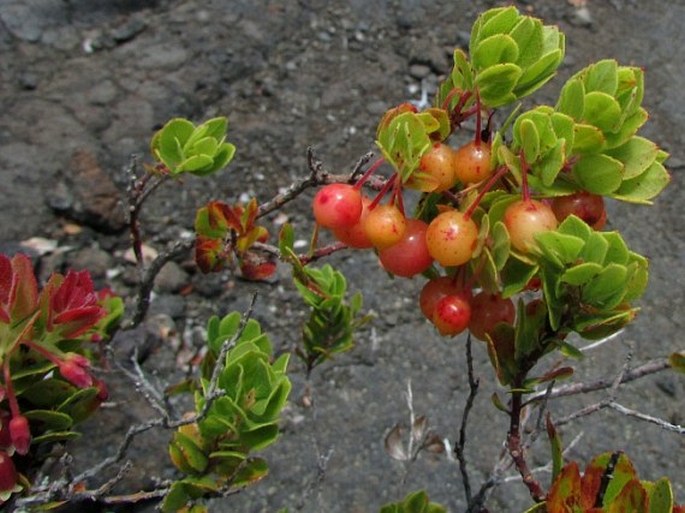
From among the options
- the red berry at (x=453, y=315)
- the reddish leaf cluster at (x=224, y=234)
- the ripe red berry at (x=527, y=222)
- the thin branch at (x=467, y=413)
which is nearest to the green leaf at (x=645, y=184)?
the ripe red berry at (x=527, y=222)

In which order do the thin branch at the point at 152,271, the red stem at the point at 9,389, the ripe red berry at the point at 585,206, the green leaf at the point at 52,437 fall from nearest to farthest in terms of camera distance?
the ripe red berry at the point at 585,206
the red stem at the point at 9,389
the green leaf at the point at 52,437
the thin branch at the point at 152,271

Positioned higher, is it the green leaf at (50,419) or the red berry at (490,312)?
the red berry at (490,312)

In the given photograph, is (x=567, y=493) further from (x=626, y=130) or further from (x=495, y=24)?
(x=495, y=24)

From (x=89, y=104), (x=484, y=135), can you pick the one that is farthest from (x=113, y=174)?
(x=484, y=135)

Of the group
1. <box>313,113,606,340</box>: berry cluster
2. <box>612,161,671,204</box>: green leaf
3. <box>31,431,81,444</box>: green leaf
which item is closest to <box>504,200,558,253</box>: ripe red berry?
<box>313,113,606,340</box>: berry cluster

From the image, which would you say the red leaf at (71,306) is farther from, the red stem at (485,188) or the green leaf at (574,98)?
the green leaf at (574,98)

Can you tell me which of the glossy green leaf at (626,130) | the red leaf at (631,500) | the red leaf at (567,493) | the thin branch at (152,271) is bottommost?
the thin branch at (152,271)

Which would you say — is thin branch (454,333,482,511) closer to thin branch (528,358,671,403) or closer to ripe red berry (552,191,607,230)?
thin branch (528,358,671,403)

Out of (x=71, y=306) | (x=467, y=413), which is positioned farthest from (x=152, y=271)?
(x=467, y=413)
